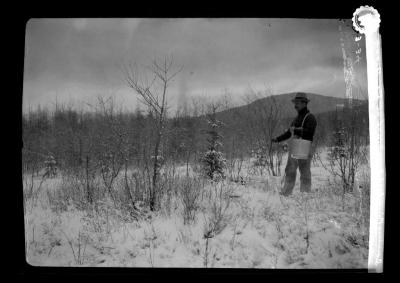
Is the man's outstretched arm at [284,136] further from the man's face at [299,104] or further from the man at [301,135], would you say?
the man's face at [299,104]

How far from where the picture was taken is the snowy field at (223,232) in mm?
2611

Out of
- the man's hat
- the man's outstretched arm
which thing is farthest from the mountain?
the man's outstretched arm

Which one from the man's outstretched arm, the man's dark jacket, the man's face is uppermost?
the man's face

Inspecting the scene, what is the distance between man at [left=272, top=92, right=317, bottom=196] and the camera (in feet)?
8.88

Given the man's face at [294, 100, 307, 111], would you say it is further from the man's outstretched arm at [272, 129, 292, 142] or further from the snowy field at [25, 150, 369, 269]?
the snowy field at [25, 150, 369, 269]

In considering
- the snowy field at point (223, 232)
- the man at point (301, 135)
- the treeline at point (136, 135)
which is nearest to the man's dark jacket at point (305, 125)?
the man at point (301, 135)

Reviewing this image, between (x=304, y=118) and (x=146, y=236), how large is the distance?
2.32 m

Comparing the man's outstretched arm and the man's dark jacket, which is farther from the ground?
the man's dark jacket

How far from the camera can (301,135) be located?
9.13 ft

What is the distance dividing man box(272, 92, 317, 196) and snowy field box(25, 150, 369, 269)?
92mm

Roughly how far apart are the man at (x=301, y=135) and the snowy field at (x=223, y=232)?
0.09 meters

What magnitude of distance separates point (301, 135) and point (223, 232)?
147 cm

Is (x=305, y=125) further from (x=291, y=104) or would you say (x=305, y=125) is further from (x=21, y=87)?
(x=21, y=87)

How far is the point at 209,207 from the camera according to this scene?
2.80 metres
